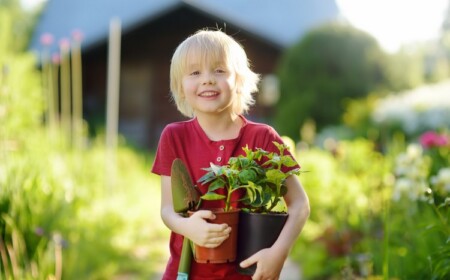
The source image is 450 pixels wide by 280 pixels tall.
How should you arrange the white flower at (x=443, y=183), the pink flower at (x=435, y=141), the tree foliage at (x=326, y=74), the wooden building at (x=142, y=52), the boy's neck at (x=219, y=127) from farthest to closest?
the wooden building at (x=142, y=52), the tree foliage at (x=326, y=74), the pink flower at (x=435, y=141), the white flower at (x=443, y=183), the boy's neck at (x=219, y=127)

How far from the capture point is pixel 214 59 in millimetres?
2010

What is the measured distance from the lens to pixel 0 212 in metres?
3.62

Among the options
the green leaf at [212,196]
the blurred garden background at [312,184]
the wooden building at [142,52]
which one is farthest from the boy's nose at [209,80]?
the wooden building at [142,52]

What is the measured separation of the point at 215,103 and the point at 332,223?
3631 mm

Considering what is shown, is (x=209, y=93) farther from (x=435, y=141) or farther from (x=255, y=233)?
(x=435, y=141)

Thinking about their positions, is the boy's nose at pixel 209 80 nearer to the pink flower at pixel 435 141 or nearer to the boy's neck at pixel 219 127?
the boy's neck at pixel 219 127

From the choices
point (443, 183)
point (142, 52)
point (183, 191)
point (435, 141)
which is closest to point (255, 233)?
point (183, 191)

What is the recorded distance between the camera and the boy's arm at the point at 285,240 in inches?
74.6

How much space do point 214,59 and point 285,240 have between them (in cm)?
56

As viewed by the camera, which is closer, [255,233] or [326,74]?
[255,233]

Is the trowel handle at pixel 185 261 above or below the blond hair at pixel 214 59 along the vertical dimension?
below

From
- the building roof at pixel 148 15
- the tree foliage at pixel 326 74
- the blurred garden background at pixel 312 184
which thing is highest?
the building roof at pixel 148 15

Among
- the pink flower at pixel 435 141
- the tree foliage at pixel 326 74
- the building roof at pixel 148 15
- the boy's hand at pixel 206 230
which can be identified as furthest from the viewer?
the building roof at pixel 148 15

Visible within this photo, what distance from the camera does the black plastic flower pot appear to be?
1886mm
